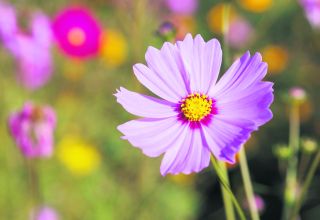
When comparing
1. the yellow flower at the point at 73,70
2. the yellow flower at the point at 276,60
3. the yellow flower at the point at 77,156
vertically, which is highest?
the yellow flower at the point at 73,70

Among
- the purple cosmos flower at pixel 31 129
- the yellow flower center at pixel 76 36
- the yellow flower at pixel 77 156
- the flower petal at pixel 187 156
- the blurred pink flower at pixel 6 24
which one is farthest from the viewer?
the yellow flower at pixel 77 156

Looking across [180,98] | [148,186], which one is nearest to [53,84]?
[148,186]

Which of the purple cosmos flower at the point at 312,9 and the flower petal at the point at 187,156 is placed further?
the purple cosmos flower at the point at 312,9

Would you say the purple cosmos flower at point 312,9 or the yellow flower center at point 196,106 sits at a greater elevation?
the purple cosmos flower at point 312,9

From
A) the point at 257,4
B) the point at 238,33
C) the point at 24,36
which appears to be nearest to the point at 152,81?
the point at 24,36

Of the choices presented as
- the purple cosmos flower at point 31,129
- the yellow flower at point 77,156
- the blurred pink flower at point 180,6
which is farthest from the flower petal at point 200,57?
the blurred pink flower at point 180,6

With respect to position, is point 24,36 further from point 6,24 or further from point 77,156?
point 77,156

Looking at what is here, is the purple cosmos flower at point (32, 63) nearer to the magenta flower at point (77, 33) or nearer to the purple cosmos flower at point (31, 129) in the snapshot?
the magenta flower at point (77, 33)

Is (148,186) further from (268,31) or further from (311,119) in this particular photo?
(268,31)
